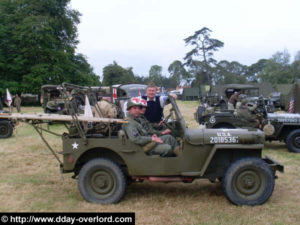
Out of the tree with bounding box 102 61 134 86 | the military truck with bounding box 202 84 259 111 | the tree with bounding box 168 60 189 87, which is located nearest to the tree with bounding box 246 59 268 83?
the tree with bounding box 168 60 189 87

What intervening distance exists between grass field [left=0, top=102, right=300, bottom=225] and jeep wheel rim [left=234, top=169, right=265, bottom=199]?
8.0 inches

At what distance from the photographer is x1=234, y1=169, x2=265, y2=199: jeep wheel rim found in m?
4.28

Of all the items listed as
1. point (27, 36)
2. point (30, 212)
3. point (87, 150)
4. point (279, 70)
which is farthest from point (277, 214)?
point (279, 70)

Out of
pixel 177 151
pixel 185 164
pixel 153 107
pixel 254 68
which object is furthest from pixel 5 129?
pixel 254 68

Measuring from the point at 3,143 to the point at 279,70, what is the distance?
53.3 m

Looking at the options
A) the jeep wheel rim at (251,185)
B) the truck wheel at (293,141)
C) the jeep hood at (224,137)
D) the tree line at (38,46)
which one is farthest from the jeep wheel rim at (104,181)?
the tree line at (38,46)

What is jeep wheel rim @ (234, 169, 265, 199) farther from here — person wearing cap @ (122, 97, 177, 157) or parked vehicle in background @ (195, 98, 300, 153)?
parked vehicle in background @ (195, 98, 300, 153)

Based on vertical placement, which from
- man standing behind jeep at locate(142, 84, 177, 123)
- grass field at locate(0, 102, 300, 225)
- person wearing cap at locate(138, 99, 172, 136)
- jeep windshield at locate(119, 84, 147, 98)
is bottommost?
grass field at locate(0, 102, 300, 225)

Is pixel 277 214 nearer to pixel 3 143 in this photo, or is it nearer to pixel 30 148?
pixel 30 148

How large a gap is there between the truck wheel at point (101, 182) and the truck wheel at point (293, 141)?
5.26m

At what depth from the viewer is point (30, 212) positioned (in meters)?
4.15

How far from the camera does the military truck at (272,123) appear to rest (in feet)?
25.6

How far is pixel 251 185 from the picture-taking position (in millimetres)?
4277

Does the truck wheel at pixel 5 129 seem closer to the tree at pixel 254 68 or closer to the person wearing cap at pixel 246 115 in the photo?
the person wearing cap at pixel 246 115
